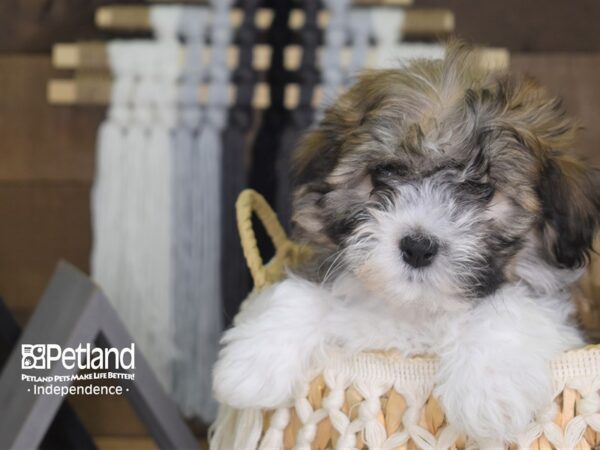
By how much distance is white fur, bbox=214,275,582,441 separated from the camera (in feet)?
3.51

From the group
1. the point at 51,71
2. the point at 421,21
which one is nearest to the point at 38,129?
the point at 51,71

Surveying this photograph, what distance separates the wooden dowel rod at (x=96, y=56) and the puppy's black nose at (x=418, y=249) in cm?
109

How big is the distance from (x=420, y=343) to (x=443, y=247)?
21 centimetres

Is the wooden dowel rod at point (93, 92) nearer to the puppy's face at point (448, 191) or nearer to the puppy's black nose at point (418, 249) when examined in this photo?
the puppy's face at point (448, 191)

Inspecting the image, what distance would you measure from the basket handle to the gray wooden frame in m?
0.27

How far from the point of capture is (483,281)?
1185 millimetres

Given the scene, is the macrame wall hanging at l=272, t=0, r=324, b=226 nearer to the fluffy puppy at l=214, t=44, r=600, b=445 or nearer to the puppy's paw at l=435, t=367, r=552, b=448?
the fluffy puppy at l=214, t=44, r=600, b=445

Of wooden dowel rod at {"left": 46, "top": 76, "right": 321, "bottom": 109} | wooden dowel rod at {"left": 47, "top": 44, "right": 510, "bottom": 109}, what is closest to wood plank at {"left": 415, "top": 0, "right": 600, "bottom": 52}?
wooden dowel rod at {"left": 47, "top": 44, "right": 510, "bottom": 109}

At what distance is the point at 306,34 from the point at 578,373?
126 centimetres

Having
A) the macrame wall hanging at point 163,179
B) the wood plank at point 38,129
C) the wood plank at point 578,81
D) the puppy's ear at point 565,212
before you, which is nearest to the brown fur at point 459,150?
the puppy's ear at point 565,212

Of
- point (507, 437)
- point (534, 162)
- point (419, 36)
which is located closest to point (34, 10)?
point (419, 36)

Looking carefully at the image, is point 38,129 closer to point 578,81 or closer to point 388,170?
point 388,170

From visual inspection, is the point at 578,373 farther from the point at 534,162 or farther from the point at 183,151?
the point at 183,151

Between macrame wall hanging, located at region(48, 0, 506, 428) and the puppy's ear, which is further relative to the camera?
macrame wall hanging, located at region(48, 0, 506, 428)
